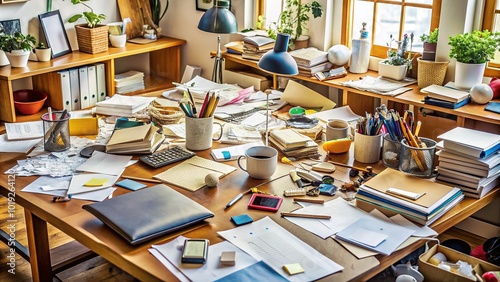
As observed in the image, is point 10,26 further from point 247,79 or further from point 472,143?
point 472,143

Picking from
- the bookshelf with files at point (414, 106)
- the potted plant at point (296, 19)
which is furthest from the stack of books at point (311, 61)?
the potted plant at point (296, 19)

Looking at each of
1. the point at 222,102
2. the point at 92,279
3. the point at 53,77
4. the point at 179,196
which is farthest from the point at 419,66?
the point at 53,77

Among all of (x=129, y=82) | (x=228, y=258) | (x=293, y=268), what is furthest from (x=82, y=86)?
(x=293, y=268)

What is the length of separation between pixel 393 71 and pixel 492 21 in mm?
585

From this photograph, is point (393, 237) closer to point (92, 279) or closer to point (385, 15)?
point (92, 279)

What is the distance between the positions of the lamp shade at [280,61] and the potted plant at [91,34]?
220 cm

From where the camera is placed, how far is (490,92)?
10.5ft

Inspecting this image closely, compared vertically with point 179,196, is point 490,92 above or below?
above

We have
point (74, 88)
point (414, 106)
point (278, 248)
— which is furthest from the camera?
point (74, 88)

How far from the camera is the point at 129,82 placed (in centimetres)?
469

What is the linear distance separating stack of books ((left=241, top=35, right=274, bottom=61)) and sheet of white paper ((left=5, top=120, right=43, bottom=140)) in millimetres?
1518

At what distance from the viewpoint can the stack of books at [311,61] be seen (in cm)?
376

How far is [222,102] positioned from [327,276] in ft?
5.79

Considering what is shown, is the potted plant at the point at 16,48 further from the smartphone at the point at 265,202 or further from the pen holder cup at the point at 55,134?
the smartphone at the point at 265,202
